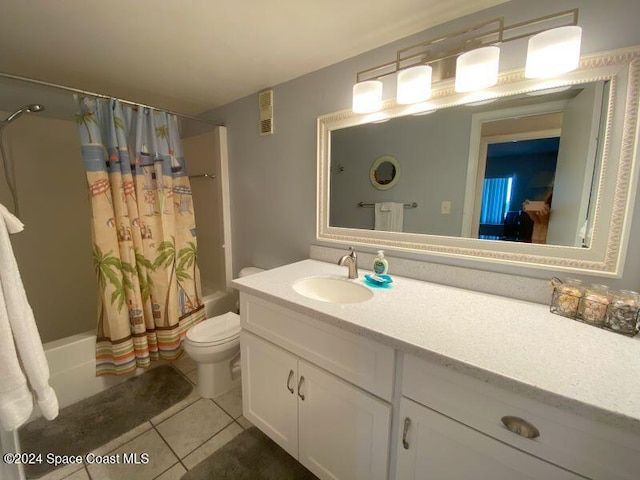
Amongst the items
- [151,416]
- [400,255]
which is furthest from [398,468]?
[151,416]

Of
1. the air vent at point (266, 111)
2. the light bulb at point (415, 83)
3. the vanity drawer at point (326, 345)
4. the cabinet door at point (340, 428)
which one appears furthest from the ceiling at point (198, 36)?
the cabinet door at point (340, 428)

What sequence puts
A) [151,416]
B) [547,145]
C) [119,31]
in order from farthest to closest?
[151,416], [119,31], [547,145]

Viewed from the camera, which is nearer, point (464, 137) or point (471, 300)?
point (471, 300)

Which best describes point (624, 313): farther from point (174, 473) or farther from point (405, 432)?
point (174, 473)

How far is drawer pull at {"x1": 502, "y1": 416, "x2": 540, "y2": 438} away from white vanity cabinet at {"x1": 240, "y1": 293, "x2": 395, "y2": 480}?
30 centimetres

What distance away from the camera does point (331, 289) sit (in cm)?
135

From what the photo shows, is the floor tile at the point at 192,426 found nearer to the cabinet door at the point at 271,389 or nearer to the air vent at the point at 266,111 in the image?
the cabinet door at the point at 271,389

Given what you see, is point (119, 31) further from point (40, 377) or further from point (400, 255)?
point (400, 255)

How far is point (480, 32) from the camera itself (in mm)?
1043

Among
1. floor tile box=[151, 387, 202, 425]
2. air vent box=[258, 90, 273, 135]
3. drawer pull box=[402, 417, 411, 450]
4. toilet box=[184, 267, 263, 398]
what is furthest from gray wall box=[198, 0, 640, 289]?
floor tile box=[151, 387, 202, 425]

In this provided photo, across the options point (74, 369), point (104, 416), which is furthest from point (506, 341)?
point (74, 369)

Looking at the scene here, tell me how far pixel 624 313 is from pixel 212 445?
70.0 inches

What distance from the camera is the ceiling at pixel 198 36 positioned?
1058mm

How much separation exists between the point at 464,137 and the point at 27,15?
1.97 metres
